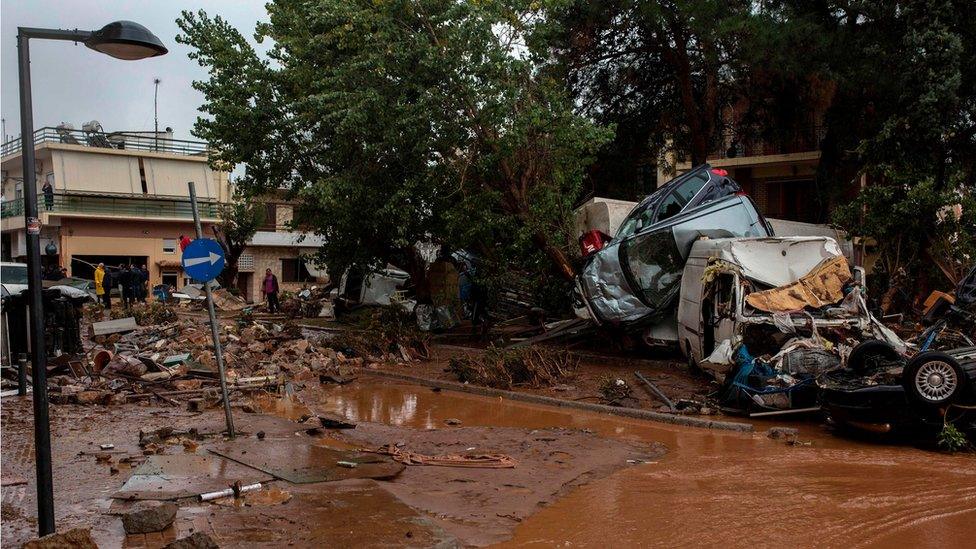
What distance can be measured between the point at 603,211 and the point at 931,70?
7.28m

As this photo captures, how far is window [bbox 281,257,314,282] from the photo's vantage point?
49562mm

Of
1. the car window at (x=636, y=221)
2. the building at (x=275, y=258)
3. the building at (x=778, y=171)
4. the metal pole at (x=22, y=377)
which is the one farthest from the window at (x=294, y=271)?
the metal pole at (x=22, y=377)

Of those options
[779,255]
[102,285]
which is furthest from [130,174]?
[779,255]

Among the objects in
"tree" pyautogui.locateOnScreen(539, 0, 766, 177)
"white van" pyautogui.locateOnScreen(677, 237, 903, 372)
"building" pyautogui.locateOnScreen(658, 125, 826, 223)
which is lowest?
"white van" pyautogui.locateOnScreen(677, 237, 903, 372)

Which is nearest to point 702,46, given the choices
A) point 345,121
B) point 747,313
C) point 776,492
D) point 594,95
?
point 594,95

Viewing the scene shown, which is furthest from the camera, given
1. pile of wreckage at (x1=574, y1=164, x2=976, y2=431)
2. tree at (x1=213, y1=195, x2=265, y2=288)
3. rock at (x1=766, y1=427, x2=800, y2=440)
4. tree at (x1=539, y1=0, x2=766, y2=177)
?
tree at (x1=213, y1=195, x2=265, y2=288)

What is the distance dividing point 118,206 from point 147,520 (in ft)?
139

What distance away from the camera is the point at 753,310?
11250 mm

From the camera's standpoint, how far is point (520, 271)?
60.1 feet

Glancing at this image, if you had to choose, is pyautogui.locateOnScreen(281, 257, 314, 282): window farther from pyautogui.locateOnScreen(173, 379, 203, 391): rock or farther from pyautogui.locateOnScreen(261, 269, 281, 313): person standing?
pyautogui.locateOnScreen(173, 379, 203, 391): rock

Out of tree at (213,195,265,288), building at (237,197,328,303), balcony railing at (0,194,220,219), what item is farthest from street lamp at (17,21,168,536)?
building at (237,197,328,303)

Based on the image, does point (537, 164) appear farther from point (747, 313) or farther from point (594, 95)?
point (594, 95)

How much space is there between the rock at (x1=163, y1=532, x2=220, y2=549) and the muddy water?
84.4 inches

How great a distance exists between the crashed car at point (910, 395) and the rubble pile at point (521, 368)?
501 centimetres
